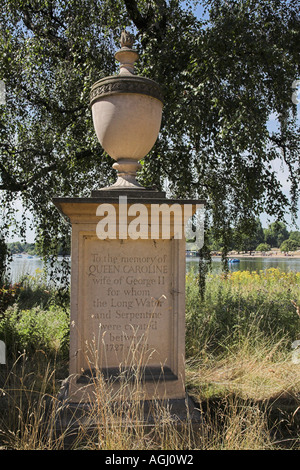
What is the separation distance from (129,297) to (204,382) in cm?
154

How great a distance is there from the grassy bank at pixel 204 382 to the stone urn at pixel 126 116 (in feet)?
5.31

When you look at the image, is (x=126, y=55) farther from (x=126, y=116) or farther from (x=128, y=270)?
(x=128, y=270)

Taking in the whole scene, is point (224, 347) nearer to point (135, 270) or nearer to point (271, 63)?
point (135, 270)

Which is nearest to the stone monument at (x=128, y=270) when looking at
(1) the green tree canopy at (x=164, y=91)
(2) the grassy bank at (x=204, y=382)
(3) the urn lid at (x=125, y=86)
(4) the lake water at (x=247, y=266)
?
(3) the urn lid at (x=125, y=86)

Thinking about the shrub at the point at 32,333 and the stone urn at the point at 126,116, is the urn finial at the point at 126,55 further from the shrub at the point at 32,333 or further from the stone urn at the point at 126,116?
the shrub at the point at 32,333

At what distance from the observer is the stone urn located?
9.40 feet

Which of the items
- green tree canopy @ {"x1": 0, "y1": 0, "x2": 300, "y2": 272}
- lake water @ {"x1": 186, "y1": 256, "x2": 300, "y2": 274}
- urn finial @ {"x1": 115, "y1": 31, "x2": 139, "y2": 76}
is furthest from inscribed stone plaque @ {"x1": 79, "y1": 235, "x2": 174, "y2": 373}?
lake water @ {"x1": 186, "y1": 256, "x2": 300, "y2": 274}

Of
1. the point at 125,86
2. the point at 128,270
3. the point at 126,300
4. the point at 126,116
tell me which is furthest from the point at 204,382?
the point at 125,86

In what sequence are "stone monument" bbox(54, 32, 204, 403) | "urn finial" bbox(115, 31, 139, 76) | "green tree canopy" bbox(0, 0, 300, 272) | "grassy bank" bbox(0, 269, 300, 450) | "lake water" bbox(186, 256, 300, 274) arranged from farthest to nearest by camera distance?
"lake water" bbox(186, 256, 300, 274) → "green tree canopy" bbox(0, 0, 300, 272) → "urn finial" bbox(115, 31, 139, 76) → "stone monument" bbox(54, 32, 204, 403) → "grassy bank" bbox(0, 269, 300, 450)

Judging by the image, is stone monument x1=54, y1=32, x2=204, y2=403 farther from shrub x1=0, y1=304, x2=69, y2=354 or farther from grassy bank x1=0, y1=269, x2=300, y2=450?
shrub x1=0, y1=304, x2=69, y2=354

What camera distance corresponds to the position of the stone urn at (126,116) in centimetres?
287

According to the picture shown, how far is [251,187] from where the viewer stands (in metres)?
4.89

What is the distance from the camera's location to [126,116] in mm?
2865
